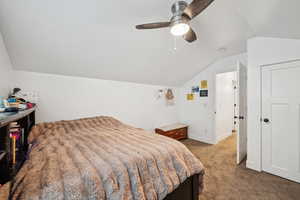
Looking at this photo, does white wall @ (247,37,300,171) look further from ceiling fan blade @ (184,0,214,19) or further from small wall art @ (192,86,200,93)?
ceiling fan blade @ (184,0,214,19)

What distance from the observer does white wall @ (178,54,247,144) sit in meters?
→ 3.28

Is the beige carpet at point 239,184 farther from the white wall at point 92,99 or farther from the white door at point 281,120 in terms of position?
the white wall at point 92,99

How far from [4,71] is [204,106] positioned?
4.13 metres

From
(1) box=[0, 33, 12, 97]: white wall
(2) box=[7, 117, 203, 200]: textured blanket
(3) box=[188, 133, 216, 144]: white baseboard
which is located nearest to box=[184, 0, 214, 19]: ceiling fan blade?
(2) box=[7, 117, 203, 200]: textured blanket

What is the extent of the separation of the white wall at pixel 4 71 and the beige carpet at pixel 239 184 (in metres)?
3.00

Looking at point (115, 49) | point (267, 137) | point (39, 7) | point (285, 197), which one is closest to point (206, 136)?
point (267, 137)

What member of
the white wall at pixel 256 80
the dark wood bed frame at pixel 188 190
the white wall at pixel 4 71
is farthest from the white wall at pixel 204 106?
the white wall at pixel 4 71

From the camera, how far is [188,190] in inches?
53.9

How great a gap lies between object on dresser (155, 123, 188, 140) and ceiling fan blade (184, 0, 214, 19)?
2.77 metres

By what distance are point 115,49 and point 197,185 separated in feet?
7.43

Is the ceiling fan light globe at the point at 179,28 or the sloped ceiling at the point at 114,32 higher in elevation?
the sloped ceiling at the point at 114,32

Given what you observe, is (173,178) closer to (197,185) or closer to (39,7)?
(197,185)

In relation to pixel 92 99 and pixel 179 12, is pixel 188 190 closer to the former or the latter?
pixel 179 12

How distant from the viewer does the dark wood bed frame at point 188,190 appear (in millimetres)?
1245
